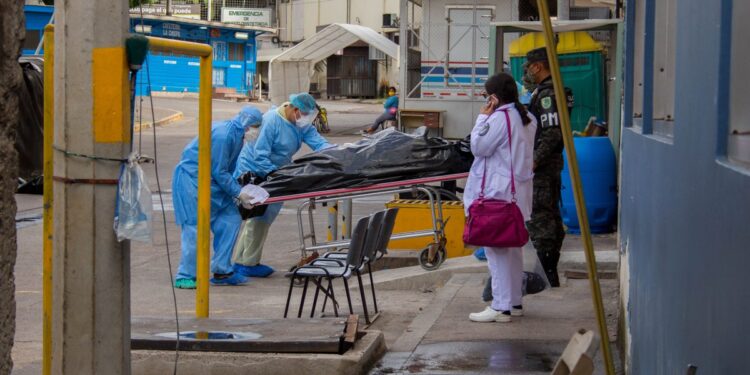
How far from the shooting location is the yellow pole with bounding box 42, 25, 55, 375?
4.57 meters

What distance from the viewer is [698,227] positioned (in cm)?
321

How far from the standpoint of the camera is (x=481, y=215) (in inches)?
294

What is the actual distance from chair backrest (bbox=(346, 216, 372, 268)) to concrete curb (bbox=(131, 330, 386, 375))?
5.58ft

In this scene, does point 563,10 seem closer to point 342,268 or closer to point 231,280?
point 231,280

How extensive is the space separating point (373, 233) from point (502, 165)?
Result: 1.41 metres

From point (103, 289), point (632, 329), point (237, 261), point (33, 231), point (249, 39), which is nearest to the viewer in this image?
point (103, 289)

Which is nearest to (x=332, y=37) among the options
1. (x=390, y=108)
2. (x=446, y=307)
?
(x=390, y=108)

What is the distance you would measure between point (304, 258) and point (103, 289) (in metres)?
5.89

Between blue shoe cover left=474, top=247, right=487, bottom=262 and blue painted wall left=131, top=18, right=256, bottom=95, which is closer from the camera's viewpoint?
blue shoe cover left=474, top=247, right=487, bottom=262

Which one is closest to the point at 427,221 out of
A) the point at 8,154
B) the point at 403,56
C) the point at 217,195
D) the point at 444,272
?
the point at 444,272

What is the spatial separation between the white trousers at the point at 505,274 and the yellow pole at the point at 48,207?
356cm

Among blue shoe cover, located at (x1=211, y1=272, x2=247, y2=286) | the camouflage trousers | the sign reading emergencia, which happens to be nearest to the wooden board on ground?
the camouflage trousers

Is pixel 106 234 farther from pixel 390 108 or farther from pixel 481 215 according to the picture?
pixel 390 108

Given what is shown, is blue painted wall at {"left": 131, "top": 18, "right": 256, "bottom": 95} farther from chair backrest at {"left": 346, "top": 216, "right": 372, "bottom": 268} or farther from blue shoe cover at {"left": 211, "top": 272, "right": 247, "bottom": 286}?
chair backrest at {"left": 346, "top": 216, "right": 372, "bottom": 268}
